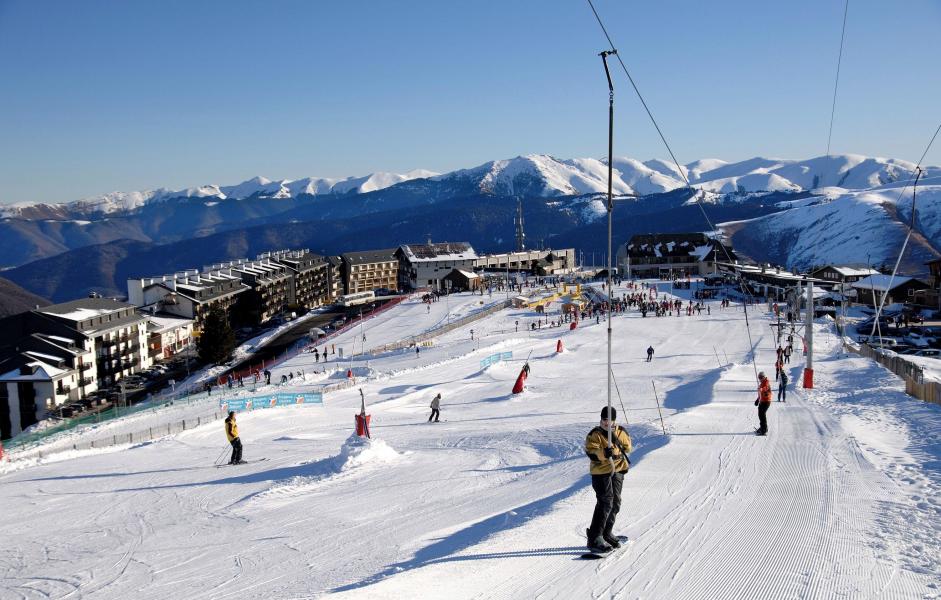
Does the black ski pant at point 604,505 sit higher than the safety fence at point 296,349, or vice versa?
the black ski pant at point 604,505

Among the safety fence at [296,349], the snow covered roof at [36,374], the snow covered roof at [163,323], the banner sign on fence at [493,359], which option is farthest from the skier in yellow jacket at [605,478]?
the snow covered roof at [163,323]

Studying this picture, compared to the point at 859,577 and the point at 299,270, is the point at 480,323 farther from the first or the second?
the point at 299,270

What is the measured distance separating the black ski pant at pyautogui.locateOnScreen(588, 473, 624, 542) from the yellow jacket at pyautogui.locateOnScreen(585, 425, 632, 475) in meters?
0.08

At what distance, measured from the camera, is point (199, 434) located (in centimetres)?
1991

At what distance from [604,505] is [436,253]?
99.3m

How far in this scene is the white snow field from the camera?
639 cm

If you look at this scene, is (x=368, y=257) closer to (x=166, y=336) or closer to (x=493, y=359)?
(x=166, y=336)

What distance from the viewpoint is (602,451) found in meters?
6.70

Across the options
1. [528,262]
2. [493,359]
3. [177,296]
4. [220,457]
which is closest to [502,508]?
[220,457]

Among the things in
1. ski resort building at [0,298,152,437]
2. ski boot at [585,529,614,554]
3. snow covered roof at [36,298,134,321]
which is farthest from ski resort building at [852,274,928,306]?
snow covered roof at [36,298,134,321]

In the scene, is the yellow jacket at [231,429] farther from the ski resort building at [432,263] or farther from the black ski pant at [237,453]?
the ski resort building at [432,263]

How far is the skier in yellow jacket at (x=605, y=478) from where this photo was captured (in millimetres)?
6703

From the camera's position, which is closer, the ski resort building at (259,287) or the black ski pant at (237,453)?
the black ski pant at (237,453)


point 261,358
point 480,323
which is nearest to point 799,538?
point 480,323
